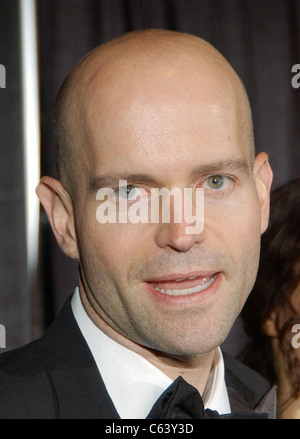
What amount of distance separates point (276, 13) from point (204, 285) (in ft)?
3.60

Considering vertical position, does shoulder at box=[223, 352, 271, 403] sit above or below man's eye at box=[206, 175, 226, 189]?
below

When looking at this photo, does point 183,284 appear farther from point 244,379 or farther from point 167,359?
point 244,379

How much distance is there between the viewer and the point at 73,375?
1051mm

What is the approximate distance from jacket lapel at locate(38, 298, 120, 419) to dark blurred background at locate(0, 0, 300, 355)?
0.64m

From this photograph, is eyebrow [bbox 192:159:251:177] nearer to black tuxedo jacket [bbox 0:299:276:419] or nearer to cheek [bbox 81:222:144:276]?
cheek [bbox 81:222:144:276]

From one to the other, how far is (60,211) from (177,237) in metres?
0.25

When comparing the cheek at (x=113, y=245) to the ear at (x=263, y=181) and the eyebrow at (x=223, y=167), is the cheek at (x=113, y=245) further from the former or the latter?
the ear at (x=263, y=181)

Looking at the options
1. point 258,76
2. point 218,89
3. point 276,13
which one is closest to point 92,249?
point 218,89

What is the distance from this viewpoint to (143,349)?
3.56ft

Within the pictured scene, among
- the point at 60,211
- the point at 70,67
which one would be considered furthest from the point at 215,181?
the point at 70,67

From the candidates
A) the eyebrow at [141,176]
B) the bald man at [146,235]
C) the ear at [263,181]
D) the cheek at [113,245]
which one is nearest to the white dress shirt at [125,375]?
the bald man at [146,235]

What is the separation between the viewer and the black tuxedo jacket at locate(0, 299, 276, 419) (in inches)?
40.1

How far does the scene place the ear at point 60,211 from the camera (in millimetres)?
1142

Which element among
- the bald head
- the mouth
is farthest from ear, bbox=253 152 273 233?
the mouth
